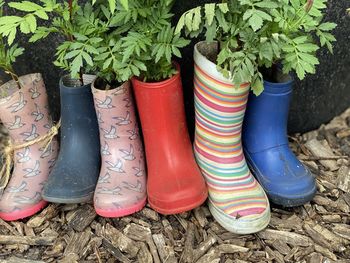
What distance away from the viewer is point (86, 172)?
5.40 feet

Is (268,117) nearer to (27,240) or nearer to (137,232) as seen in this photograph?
(137,232)

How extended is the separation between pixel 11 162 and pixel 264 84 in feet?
2.86

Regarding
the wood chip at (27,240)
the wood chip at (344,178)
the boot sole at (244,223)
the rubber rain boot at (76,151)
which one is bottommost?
the wood chip at (344,178)

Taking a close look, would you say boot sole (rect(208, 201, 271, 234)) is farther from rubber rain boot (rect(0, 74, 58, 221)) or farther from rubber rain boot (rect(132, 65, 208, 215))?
rubber rain boot (rect(0, 74, 58, 221))

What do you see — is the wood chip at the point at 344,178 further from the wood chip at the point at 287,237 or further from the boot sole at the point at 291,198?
the wood chip at the point at 287,237

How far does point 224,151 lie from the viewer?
1.58m

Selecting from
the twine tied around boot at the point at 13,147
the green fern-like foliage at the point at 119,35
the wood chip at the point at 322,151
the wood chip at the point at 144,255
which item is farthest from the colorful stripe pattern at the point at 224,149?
the twine tied around boot at the point at 13,147

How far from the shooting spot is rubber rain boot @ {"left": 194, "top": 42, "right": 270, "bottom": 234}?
1.47 metres

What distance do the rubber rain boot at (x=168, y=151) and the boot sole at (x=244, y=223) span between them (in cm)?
9

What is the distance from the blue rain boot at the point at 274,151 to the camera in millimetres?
1572

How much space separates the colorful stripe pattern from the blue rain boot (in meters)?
0.05

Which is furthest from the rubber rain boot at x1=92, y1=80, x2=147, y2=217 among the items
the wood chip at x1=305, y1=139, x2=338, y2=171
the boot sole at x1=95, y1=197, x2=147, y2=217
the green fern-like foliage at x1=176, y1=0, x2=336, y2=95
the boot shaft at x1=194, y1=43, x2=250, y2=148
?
the wood chip at x1=305, y1=139, x2=338, y2=171

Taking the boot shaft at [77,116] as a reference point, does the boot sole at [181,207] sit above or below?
below

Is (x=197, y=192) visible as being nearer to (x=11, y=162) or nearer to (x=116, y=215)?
(x=116, y=215)
